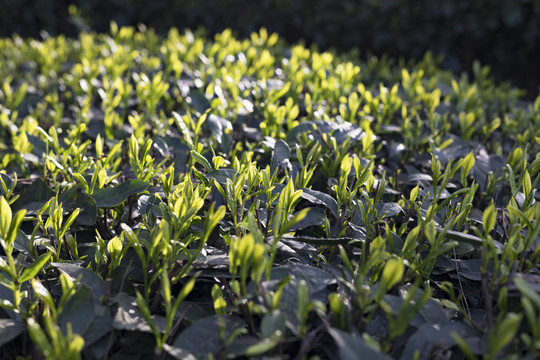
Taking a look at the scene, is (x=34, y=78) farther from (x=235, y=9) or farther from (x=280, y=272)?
(x=235, y=9)

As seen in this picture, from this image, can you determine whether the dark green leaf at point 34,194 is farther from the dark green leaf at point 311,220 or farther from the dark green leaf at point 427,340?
the dark green leaf at point 427,340

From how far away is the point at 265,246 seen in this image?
114 centimetres

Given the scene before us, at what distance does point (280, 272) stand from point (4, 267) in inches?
23.7

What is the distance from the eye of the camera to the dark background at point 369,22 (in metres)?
5.53

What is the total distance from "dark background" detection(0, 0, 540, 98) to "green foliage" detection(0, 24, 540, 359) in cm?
355

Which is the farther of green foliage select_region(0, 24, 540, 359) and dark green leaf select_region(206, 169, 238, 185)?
dark green leaf select_region(206, 169, 238, 185)

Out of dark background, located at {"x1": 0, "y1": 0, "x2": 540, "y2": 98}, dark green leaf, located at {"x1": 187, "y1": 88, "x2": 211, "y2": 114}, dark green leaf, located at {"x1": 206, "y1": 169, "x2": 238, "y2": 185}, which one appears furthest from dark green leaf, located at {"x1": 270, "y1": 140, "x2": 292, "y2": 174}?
dark background, located at {"x1": 0, "y1": 0, "x2": 540, "y2": 98}

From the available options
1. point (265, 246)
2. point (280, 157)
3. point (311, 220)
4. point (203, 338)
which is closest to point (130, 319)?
point (203, 338)

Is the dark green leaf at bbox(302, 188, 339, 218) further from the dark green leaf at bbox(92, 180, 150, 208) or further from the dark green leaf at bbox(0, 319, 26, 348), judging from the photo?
the dark green leaf at bbox(0, 319, 26, 348)

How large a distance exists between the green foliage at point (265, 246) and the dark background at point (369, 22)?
3545 millimetres

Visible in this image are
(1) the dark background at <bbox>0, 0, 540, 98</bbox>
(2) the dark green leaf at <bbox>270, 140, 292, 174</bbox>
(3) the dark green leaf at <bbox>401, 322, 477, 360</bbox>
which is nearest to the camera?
(3) the dark green leaf at <bbox>401, 322, 477, 360</bbox>

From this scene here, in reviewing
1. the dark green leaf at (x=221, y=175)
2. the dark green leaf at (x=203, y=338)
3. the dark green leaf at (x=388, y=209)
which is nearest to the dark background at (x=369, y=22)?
the dark green leaf at (x=221, y=175)

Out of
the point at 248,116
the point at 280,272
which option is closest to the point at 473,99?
the point at 248,116

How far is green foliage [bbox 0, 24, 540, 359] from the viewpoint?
1068mm
